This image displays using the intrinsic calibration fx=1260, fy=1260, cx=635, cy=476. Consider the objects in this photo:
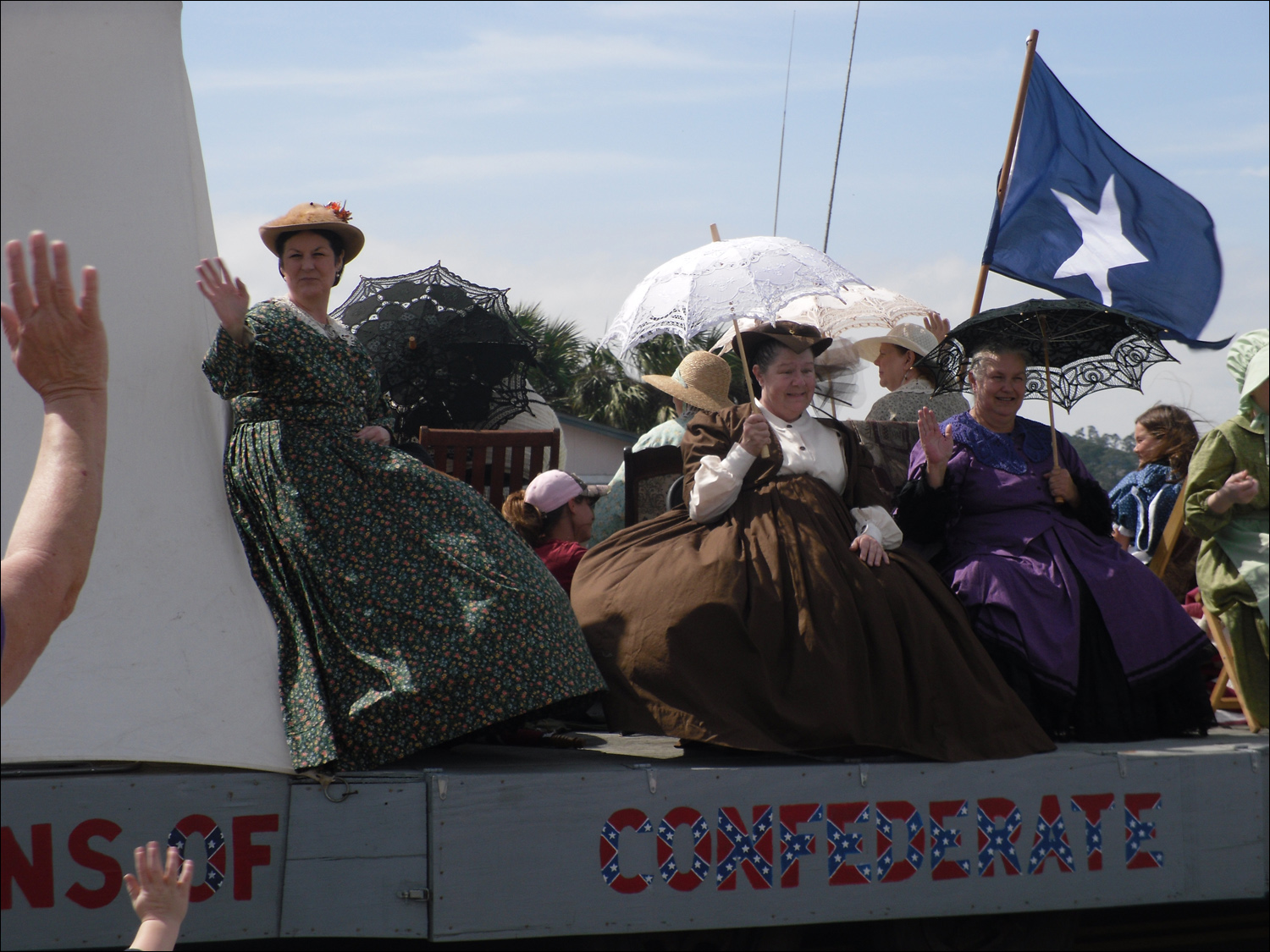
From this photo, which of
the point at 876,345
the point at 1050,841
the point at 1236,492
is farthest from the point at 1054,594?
the point at 876,345

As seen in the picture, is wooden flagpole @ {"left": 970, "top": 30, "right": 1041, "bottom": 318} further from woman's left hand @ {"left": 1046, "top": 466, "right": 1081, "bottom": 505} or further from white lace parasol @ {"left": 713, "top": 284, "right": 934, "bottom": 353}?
woman's left hand @ {"left": 1046, "top": 466, "right": 1081, "bottom": 505}

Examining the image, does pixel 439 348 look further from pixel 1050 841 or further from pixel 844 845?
pixel 1050 841

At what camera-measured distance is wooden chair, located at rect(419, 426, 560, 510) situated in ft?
15.5

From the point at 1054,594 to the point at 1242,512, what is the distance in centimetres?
80

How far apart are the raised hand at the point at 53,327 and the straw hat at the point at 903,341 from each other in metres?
4.38

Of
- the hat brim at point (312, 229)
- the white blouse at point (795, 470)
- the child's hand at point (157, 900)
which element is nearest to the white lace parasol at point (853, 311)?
the white blouse at point (795, 470)

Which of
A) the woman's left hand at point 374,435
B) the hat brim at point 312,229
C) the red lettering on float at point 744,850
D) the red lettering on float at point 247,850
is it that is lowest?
the red lettering on float at point 744,850

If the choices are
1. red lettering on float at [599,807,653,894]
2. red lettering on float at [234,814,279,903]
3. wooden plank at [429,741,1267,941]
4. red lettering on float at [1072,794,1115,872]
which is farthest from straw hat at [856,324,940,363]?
red lettering on float at [234,814,279,903]

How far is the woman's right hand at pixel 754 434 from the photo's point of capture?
12.4ft

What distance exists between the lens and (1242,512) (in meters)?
4.22

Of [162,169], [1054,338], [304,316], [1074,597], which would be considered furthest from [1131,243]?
[162,169]

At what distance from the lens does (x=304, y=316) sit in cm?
343

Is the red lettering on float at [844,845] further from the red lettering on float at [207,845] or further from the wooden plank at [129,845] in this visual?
the red lettering on float at [207,845]

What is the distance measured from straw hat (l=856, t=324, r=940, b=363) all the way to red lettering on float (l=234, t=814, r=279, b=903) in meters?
3.37
